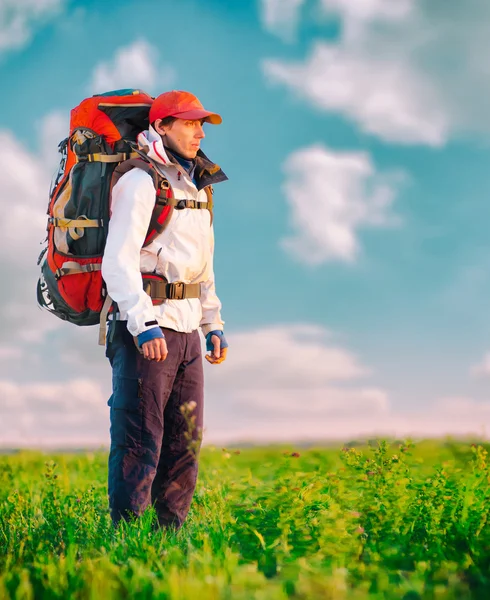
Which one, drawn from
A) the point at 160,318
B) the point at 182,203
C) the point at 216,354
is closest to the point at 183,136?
the point at 182,203

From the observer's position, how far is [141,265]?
5.61 meters

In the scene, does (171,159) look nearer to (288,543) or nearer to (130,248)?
(130,248)

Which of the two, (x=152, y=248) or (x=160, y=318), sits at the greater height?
(x=152, y=248)

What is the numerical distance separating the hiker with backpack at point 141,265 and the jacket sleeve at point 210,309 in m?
0.25

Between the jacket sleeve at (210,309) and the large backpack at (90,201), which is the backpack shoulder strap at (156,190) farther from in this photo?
the jacket sleeve at (210,309)

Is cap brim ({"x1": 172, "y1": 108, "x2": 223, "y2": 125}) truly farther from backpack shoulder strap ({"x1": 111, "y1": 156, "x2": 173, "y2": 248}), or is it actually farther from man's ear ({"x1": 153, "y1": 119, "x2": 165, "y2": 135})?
backpack shoulder strap ({"x1": 111, "y1": 156, "x2": 173, "y2": 248})

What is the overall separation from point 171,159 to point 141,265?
87 cm

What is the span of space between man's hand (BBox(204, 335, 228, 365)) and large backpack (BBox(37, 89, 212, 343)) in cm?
103

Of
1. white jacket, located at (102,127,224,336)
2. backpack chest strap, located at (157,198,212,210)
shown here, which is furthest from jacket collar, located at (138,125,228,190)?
backpack chest strap, located at (157,198,212,210)

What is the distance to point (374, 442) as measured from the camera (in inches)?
237

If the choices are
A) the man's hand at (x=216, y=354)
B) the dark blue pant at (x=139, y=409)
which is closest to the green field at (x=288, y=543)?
the dark blue pant at (x=139, y=409)

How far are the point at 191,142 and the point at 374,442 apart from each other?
2845 millimetres

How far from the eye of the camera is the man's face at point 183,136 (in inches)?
227

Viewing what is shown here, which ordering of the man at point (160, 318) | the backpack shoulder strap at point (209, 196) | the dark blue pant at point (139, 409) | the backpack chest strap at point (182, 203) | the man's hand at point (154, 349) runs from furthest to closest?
the backpack shoulder strap at point (209, 196)
the backpack chest strap at point (182, 203)
the dark blue pant at point (139, 409)
the man at point (160, 318)
the man's hand at point (154, 349)
